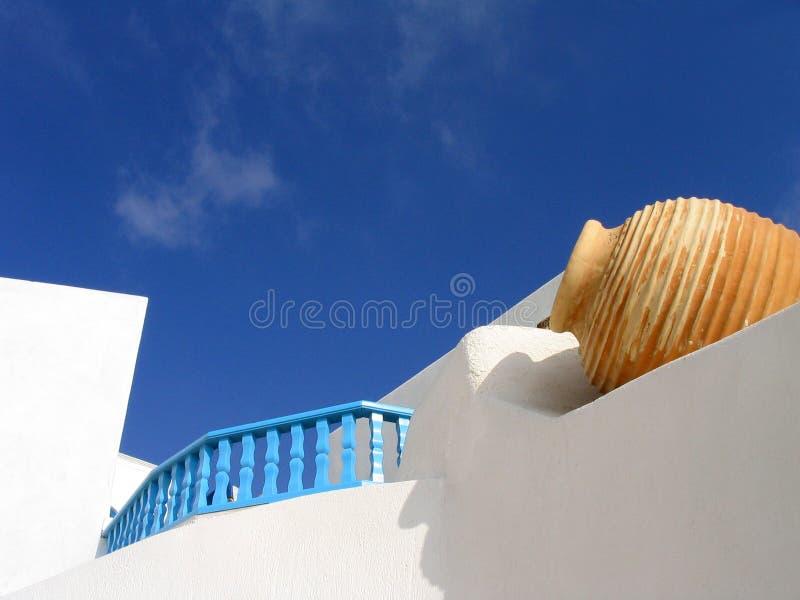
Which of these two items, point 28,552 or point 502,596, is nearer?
point 502,596

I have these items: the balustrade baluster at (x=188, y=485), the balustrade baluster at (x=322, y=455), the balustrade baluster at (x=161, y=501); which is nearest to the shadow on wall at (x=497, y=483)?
the balustrade baluster at (x=322, y=455)

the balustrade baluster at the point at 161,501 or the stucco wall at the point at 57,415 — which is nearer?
the balustrade baluster at the point at 161,501

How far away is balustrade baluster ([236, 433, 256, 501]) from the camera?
3.74 meters

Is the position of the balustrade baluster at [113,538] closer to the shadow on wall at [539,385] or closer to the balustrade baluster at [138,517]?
the balustrade baluster at [138,517]

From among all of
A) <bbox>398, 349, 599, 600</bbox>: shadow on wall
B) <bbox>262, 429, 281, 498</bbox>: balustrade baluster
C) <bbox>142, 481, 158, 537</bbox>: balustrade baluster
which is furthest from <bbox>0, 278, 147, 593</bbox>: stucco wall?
<bbox>398, 349, 599, 600</bbox>: shadow on wall

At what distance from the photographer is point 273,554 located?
8.75 feet

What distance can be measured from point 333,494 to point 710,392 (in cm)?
150

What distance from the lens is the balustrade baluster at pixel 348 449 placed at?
11.9 feet

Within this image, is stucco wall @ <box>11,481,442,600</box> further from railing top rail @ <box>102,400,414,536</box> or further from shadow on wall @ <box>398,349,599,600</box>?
railing top rail @ <box>102,400,414,536</box>

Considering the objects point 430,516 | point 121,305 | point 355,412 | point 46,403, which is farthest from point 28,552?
point 430,516

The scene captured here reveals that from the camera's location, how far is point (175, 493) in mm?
4297

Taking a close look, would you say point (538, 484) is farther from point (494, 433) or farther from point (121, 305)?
point (121, 305)

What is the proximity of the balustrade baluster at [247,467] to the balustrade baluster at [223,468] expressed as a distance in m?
0.12

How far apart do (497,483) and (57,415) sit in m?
4.51
